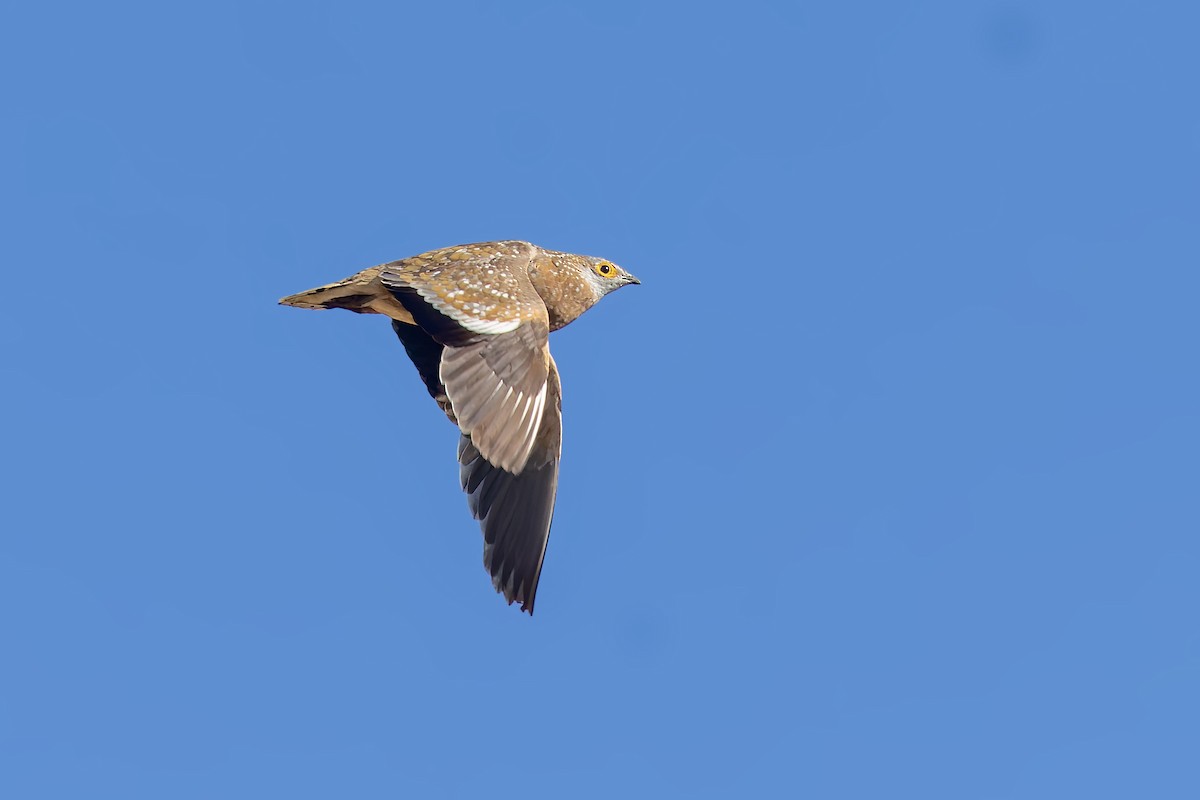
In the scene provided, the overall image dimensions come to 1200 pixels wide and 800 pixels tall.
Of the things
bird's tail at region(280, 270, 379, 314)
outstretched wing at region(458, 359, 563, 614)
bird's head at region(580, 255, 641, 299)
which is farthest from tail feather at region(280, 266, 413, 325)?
bird's head at region(580, 255, 641, 299)

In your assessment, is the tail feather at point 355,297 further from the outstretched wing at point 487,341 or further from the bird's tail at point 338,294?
the outstretched wing at point 487,341

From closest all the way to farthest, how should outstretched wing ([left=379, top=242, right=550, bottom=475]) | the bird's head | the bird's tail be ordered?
outstretched wing ([left=379, top=242, right=550, bottom=475]) → the bird's tail → the bird's head

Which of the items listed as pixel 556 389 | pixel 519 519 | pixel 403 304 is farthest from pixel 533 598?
pixel 403 304

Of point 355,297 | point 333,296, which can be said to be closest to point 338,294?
point 333,296

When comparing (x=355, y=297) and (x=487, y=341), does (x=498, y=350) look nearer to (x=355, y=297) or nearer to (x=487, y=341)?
(x=487, y=341)

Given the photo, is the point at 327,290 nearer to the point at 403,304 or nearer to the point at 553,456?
the point at 403,304

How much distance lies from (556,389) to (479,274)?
131cm

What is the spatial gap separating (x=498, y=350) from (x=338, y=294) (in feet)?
6.32

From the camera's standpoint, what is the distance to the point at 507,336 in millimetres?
14453

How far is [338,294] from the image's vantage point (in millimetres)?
15312

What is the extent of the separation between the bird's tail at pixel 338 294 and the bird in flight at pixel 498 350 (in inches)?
0.5

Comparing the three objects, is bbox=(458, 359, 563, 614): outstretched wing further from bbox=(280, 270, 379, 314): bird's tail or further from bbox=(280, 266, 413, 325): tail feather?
bbox=(280, 270, 379, 314): bird's tail

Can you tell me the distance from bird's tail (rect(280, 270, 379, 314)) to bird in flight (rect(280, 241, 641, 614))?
0.04 feet

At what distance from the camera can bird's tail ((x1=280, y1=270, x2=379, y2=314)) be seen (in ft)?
50.0
